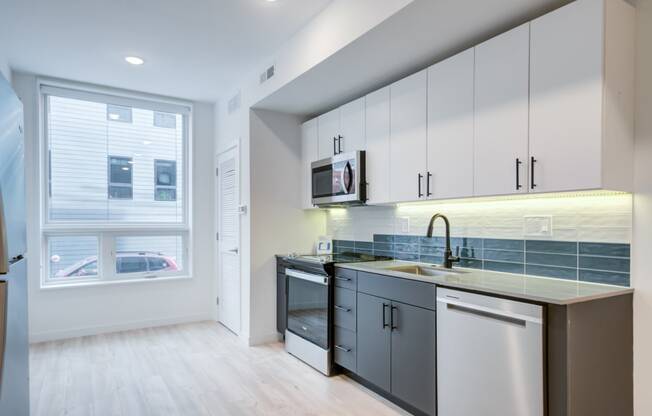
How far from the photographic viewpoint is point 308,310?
3465 mm

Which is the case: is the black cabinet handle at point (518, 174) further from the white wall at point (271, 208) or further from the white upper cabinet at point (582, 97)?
the white wall at point (271, 208)

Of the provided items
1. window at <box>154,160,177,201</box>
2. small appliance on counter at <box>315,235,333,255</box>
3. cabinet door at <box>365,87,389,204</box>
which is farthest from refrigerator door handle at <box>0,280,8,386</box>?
window at <box>154,160,177,201</box>

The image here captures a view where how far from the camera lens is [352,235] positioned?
3.95 m

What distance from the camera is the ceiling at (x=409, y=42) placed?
2104 millimetres

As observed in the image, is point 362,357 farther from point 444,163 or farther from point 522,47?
point 522,47

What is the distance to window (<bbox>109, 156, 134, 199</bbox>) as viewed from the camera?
447cm

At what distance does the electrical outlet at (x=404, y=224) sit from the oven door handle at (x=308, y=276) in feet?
2.48

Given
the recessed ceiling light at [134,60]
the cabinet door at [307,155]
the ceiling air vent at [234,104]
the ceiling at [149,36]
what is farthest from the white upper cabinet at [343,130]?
the recessed ceiling light at [134,60]

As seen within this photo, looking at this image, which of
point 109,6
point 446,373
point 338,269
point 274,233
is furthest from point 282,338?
point 109,6

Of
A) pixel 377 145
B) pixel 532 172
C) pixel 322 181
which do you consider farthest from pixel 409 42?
pixel 322 181

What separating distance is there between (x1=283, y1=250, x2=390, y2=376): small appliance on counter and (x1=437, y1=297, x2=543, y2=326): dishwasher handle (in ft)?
3.86

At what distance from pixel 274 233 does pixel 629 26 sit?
10.2 feet

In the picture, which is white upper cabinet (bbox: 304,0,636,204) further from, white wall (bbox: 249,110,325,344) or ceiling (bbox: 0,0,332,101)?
white wall (bbox: 249,110,325,344)

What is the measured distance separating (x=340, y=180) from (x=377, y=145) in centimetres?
48
